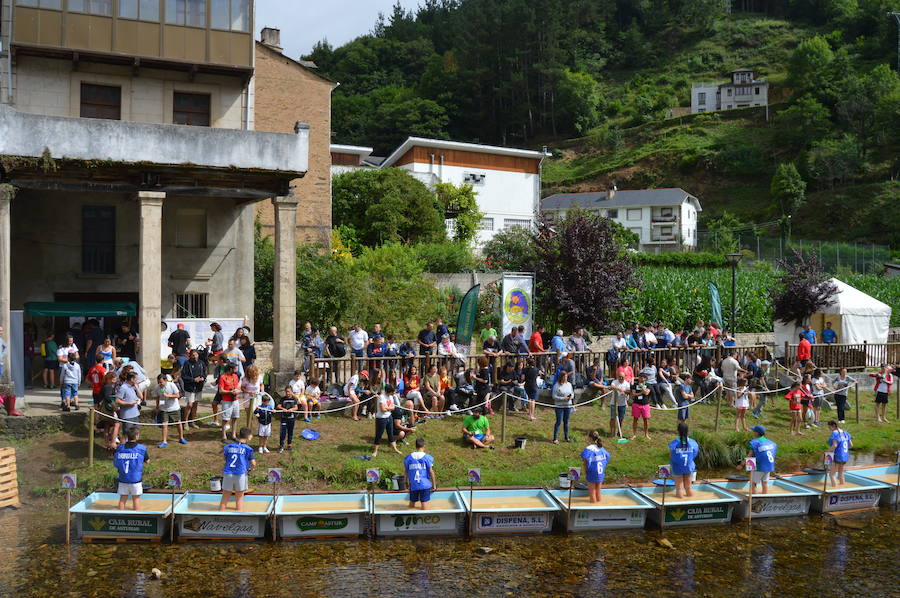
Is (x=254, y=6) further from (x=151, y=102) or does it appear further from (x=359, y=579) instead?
(x=359, y=579)

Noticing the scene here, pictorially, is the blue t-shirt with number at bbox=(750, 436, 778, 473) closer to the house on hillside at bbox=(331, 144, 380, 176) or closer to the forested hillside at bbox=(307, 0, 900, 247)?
the house on hillside at bbox=(331, 144, 380, 176)

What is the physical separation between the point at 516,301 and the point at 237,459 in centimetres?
1265

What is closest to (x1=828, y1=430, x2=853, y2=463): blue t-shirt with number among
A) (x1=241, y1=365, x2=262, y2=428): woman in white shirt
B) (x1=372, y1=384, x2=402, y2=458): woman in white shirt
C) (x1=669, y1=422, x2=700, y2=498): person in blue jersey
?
(x1=669, y1=422, x2=700, y2=498): person in blue jersey

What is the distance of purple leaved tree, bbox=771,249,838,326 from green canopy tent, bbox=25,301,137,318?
23942mm

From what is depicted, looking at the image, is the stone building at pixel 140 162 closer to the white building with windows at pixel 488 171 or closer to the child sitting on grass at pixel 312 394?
the child sitting on grass at pixel 312 394

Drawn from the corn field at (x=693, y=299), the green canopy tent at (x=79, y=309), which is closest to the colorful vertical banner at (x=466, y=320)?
the green canopy tent at (x=79, y=309)

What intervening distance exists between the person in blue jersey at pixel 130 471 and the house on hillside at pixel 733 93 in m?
A: 103

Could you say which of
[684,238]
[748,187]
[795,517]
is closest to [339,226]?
[795,517]

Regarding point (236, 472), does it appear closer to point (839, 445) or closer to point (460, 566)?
point (460, 566)

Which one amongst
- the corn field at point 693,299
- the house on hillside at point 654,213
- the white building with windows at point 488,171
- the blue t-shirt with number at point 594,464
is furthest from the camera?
the house on hillside at point 654,213

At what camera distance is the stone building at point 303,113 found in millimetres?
34969

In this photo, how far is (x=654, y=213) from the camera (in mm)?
73750

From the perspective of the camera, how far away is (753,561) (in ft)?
43.3

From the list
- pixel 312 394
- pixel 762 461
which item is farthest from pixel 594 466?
pixel 312 394
